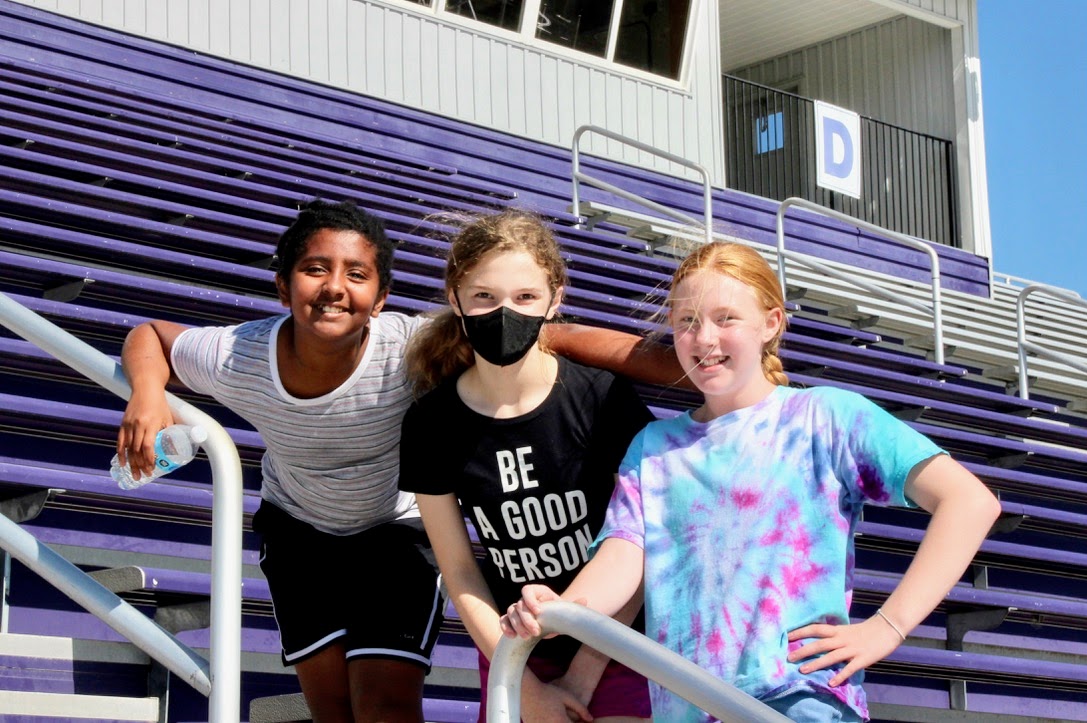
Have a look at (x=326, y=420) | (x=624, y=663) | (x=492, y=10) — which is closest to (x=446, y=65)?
(x=492, y=10)

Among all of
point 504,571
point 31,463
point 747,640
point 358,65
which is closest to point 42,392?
point 31,463

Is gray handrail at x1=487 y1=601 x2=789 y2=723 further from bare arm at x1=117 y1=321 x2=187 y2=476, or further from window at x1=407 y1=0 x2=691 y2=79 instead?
window at x1=407 y1=0 x2=691 y2=79

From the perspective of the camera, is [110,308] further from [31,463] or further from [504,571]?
[504,571]

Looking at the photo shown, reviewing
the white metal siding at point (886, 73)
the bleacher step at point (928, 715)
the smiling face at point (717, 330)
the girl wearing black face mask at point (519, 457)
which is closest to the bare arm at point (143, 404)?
the girl wearing black face mask at point (519, 457)

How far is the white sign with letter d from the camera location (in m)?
9.16

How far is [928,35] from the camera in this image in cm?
1090

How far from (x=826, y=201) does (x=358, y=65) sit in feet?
14.6

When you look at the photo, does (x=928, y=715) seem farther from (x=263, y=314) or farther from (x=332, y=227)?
(x=332, y=227)

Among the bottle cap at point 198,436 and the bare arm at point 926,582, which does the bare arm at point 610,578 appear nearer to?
the bare arm at point 926,582

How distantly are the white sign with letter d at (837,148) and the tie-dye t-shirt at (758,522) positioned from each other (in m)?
7.38

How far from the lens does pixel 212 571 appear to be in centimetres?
192

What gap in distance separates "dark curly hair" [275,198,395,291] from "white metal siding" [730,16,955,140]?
906 centimetres

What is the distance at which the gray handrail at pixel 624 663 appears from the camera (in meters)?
1.53

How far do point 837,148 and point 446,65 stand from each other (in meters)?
2.63
